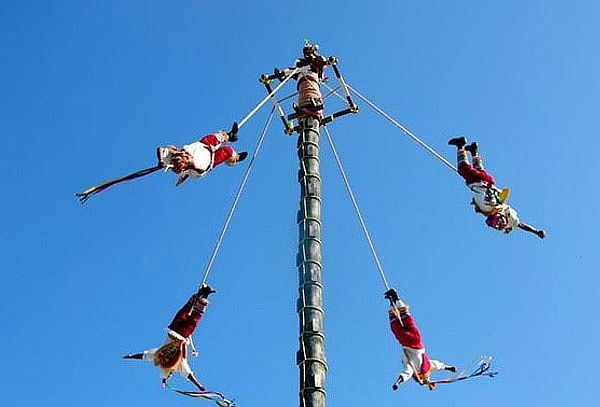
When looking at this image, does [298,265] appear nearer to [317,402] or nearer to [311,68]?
[317,402]

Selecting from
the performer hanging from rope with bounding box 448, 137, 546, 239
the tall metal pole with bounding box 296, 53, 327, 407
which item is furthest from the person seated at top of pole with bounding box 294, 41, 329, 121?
the performer hanging from rope with bounding box 448, 137, 546, 239

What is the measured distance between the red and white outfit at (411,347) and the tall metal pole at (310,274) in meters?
0.91

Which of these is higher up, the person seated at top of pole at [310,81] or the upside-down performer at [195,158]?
the person seated at top of pole at [310,81]

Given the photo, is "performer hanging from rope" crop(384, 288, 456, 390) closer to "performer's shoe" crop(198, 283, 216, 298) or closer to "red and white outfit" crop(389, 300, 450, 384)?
"red and white outfit" crop(389, 300, 450, 384)

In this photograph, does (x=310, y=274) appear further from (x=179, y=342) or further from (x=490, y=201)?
(x=490, y=201)

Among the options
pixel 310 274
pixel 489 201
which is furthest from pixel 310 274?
→ pixel 489 201

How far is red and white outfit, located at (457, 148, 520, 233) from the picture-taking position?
851 cm

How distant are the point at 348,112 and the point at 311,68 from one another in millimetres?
714

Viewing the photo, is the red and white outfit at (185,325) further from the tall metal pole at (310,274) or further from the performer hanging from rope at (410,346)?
the performer hanging from rope at (410,346)

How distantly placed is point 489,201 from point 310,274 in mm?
2736

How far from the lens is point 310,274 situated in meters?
6.79

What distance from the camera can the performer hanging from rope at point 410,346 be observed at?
23.0 feet

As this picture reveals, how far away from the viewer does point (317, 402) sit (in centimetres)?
599

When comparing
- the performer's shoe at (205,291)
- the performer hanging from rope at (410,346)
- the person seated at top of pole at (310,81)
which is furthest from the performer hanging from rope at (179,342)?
the person seated at top of pole at (310,81)
